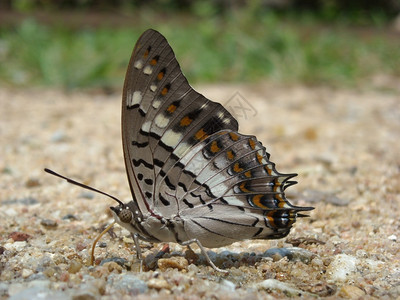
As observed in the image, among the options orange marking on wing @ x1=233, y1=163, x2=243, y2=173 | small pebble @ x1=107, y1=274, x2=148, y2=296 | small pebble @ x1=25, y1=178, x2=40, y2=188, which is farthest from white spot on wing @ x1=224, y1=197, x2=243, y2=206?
small pebble @ x1=25, y1=178, x2=40, y2=188

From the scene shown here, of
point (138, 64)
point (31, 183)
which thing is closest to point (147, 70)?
point (138, 64)

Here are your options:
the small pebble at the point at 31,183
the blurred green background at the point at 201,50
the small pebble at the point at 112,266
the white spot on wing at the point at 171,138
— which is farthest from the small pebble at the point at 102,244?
the blurred green background at the point at 201,50

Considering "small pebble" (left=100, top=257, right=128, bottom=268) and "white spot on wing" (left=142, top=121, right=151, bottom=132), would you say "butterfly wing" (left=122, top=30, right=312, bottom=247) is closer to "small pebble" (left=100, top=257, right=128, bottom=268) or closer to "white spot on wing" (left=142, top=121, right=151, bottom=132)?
"white spot on wing" (left=142, top=121, right=151, bottom=132)

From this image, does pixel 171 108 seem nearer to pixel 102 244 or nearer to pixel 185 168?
pixel 185 168

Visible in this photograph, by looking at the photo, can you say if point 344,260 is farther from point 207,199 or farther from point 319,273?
point 207,199

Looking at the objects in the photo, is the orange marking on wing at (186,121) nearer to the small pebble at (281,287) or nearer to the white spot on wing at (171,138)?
the white spot on wing at (171,138)

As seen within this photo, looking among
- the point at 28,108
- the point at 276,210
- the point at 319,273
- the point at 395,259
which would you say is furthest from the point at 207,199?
the point at 28,108
